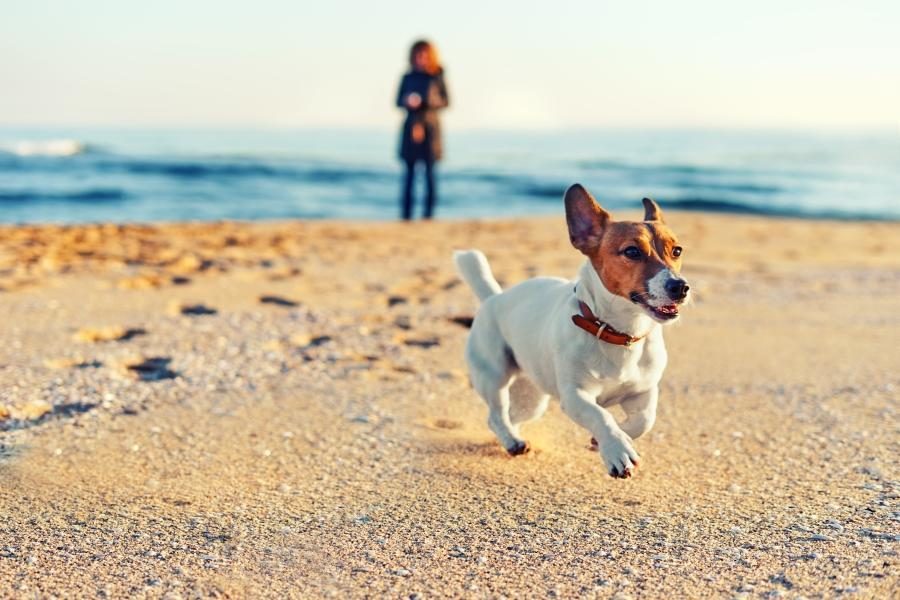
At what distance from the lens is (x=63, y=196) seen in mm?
15070

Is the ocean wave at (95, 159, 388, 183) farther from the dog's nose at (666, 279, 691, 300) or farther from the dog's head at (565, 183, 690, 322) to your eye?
the dog's nose at (666, 279, 691, 300)

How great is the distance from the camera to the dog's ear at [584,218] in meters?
3.26

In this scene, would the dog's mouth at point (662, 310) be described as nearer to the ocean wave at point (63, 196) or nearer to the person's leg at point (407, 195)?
the person's leg at point (407, 195)

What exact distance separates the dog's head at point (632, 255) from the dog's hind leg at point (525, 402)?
2.47 ft

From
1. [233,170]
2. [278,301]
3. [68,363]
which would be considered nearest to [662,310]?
[68,363]

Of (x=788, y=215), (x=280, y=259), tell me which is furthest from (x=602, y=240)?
(x=788, y=215)

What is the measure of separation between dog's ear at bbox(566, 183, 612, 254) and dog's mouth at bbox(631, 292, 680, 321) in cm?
31

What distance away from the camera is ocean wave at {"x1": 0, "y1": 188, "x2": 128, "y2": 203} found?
1477 centimetres

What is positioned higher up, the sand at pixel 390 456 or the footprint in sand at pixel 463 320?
the footprint in sand at pixel 463 320

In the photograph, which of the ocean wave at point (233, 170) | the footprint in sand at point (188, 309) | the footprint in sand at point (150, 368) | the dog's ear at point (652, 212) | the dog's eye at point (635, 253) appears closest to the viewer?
the dog's eye at point (635, 253)

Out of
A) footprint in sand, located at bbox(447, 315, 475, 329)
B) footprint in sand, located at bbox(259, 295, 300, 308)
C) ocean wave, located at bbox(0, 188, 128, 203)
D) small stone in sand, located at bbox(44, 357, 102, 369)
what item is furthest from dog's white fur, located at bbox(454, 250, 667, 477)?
ocean wave, located at bbox(0, 188, 128, 203)

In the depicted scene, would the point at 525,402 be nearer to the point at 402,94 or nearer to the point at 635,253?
the point at 635,253

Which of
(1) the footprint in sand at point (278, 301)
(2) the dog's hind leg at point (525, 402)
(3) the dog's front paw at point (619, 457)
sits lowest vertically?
(1) the footprint in sand at point (278, 301)

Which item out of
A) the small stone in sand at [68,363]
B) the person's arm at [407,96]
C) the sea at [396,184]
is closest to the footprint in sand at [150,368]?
the small stone in sand at [68,363]
